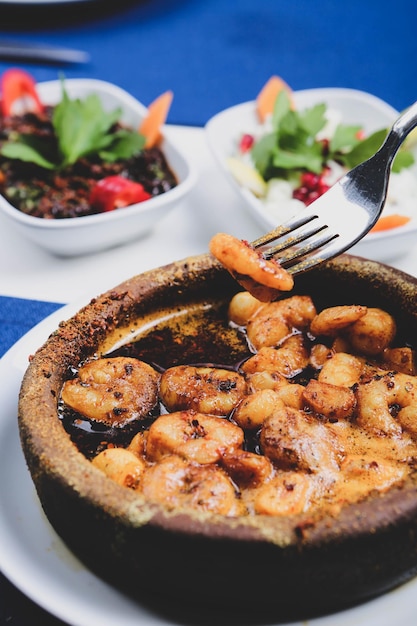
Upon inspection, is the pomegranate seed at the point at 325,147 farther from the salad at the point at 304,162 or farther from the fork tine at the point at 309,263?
the fork tine at the point at 309,263

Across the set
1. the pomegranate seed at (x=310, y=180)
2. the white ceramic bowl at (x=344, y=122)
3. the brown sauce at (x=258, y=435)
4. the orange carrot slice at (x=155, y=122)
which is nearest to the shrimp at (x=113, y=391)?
the brown sauce at (x=258, y=435)

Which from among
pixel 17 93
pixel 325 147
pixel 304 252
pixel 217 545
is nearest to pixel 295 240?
pixel 304 252

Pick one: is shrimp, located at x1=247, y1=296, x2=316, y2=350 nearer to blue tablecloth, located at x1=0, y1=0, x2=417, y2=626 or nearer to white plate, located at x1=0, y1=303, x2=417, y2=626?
white plate, located at x1=0, y1=303, x2=417, y2=626

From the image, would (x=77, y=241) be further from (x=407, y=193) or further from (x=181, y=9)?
(x=181, y=9)

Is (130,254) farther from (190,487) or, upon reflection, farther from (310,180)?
(190,487)

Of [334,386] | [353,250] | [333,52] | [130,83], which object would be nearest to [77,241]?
[353,250]
